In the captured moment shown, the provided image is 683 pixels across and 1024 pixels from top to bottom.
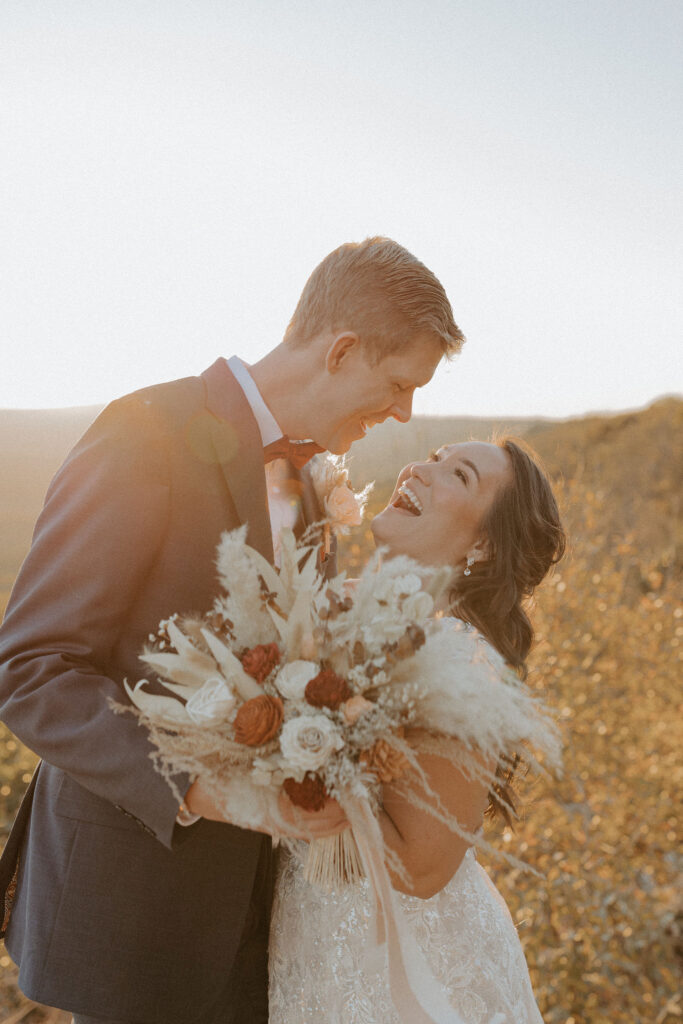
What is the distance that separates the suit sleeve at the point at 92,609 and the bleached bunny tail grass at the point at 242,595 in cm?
37

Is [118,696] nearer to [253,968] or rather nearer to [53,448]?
[253,968]

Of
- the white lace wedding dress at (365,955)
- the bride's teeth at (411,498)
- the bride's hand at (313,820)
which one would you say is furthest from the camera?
the bride's teeth at (411,498)

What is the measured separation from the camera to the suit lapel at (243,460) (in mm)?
1948

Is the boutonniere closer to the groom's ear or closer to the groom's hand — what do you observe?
the groom's ear

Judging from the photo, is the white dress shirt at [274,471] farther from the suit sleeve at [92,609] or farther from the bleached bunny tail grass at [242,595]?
the bleached bunny tail grass at [242,595]

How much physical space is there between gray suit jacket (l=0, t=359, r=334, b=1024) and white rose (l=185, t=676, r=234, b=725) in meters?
0.32

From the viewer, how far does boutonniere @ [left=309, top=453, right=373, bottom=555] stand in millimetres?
2424

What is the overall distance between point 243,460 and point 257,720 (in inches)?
34.1

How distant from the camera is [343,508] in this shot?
2.43m

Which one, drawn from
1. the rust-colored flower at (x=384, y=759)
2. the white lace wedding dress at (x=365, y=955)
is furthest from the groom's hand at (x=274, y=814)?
Result: the white lace wedding dress at (x=365, y=955)

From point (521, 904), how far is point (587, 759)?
5.46 feet

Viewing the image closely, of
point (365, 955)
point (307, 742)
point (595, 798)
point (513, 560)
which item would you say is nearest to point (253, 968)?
point (365, 955)

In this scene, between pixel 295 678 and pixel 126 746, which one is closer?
pixel 295 678

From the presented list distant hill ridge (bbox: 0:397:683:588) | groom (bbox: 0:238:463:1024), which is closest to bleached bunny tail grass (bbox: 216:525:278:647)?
groom (bbox: 0:238:463:1024)
